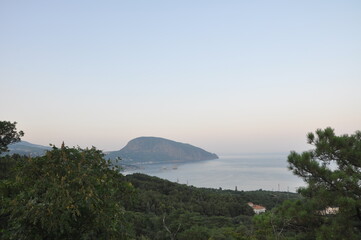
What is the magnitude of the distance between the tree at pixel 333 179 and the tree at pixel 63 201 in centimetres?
377

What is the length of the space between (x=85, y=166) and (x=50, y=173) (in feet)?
1.53

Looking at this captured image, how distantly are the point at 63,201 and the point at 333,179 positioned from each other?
15.4ft

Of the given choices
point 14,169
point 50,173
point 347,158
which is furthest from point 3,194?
point 347,158

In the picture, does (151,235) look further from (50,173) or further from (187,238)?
(50,173)

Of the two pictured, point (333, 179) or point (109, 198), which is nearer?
point (109, 198)

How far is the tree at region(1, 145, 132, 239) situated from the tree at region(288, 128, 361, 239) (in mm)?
3771

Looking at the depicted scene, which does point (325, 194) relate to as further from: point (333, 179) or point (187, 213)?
point (187, 213)

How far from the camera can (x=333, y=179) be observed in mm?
5047

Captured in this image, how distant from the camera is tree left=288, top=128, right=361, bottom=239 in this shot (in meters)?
4.75

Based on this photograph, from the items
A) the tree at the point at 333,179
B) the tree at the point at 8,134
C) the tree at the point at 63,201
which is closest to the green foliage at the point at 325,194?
the tree at the point at 333,179

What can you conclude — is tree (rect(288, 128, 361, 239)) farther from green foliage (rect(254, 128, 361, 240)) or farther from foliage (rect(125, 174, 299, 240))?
foliage (rect(125, 174, 299, 240))

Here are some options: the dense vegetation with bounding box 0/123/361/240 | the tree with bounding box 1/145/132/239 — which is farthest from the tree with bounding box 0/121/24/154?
the tree with bounding box 1/145/132/239

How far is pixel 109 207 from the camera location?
10.3 feet

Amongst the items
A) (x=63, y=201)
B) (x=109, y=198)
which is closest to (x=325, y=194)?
(x=109, y=198)
